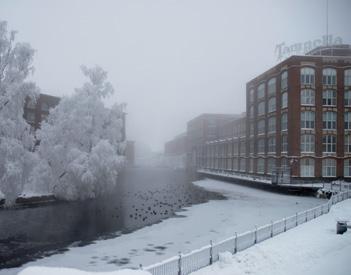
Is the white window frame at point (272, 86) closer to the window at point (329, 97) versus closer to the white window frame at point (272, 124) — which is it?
the white window frame at point (272, 124)

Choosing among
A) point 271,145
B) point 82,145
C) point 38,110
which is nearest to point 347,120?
point 271,145

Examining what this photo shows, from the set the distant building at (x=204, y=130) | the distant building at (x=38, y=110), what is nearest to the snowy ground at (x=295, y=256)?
the distant building at (x=38, y=110)

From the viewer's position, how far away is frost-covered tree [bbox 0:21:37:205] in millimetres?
35094

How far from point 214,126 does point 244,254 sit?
390 ft

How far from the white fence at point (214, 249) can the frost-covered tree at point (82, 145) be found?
2779 cm

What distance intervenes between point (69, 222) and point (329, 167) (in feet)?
148

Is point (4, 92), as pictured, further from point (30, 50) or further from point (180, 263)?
point (180, 263)

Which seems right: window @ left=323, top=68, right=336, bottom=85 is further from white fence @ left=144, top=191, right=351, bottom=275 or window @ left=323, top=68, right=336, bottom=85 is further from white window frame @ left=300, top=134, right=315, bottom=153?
white fence @ left=144, top=191, right=351, bottom=275

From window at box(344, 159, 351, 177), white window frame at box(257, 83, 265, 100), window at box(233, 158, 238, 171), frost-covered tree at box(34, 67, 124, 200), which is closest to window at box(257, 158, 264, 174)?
white window frame at box(257, 83, 265, 100)

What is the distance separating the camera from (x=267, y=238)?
68.3 ft

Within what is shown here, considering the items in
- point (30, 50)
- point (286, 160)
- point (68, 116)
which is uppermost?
point (30, 50)

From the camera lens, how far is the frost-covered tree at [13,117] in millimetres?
35094

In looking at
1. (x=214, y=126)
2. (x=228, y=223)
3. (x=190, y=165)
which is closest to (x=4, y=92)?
(x=228, y=223)

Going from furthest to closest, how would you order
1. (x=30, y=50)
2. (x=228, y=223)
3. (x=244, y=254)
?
(x=30, y=50)
(x=228, y=223)
(x=244, y=254)
